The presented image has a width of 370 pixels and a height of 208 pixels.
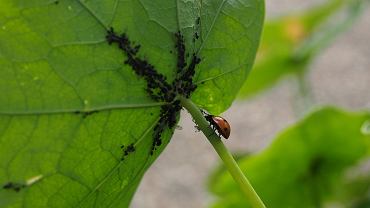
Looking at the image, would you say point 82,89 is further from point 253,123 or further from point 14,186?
point 253,123

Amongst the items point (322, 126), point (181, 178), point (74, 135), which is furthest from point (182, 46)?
point (181, 178)

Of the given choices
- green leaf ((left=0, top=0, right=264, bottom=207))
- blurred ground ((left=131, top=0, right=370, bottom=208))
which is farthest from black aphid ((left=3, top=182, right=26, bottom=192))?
blurred ground ((left=131, top=0, right=370, bottom=208))

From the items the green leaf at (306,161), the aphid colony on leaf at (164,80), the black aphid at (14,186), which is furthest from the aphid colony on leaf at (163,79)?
the green leaf at (306,161)

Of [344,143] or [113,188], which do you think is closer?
[113,188]

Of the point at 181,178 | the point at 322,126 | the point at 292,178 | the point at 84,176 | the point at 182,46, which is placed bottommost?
the point at 181,178

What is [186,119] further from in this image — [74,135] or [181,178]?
[74,135]

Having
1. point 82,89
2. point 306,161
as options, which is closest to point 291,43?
point 306,161
